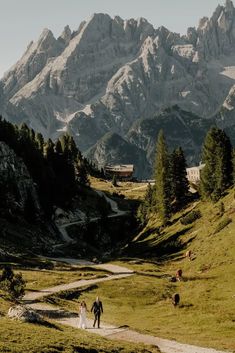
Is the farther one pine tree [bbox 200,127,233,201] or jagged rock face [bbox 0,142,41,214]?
jagged rock face [bbox 0,142,41,214]

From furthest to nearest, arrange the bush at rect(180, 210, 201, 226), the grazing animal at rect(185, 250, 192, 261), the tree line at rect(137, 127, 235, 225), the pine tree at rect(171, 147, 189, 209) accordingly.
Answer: the pine tree at rect(171, 147, 189, 209) → the tree line at rect(137, 127, 235, 225) → the bush at rect(180, 210, 201, 226) → the grazing animal at rect(185, 250, 192, 261)

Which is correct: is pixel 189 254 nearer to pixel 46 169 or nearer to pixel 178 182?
pixel 178 182

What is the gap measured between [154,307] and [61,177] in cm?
12251

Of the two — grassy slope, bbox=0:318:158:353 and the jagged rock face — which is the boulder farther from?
the jagged rock face

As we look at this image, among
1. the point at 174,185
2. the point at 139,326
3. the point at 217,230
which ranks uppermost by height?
the point at 174,185

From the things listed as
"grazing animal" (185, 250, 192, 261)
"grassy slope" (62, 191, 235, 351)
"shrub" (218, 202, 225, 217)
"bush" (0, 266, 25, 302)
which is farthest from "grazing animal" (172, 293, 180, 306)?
"shrub" (218, 202, 225, 217)

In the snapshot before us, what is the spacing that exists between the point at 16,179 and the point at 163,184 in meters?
42.2

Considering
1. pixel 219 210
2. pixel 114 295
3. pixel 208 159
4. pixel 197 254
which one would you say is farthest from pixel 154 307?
pixel 208 159

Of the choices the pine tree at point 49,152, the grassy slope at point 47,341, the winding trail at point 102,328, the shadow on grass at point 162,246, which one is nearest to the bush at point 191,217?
the shadow on grass at point 162,246

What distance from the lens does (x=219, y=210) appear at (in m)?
109

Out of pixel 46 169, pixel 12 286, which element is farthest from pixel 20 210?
pixel 12 286

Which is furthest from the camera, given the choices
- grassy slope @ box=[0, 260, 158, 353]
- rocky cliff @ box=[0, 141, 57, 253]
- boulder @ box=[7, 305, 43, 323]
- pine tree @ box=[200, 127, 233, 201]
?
pine tree @ box=[200, 127, 233, 201]

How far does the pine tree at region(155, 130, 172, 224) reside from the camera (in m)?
136

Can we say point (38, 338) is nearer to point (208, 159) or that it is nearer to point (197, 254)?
point (197, 254)
